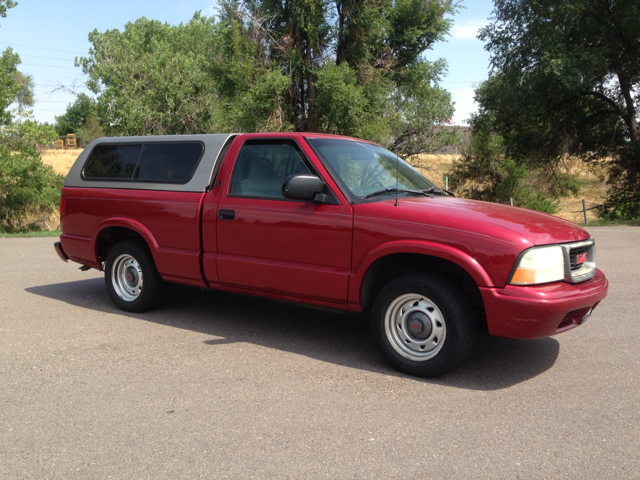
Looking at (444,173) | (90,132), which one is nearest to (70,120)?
(90,132)

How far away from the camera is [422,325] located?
4602mm

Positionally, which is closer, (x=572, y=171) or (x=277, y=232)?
(x=277, y=232)

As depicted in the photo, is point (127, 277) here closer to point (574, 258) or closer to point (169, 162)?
point (169, 162)

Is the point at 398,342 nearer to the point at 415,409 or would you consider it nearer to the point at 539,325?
the point at 415,409

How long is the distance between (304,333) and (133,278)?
2131mm

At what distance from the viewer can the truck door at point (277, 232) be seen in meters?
4.99

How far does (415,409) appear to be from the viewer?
157 inches

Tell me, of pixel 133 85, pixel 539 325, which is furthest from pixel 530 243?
pixel 133 85

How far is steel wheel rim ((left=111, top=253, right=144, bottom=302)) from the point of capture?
6.57 metres

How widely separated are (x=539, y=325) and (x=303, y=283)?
1.96 metres

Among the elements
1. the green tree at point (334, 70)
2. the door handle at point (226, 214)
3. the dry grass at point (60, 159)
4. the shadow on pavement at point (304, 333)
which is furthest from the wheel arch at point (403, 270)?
the dry grass at point (60, 159)

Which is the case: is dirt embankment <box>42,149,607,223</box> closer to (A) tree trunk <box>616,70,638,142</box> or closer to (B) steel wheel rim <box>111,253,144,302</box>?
(A) tree trunk <box>616,70,638,142</box>

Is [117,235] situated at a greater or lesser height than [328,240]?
lesser

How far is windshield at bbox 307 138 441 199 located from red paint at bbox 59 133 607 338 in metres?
0.14
